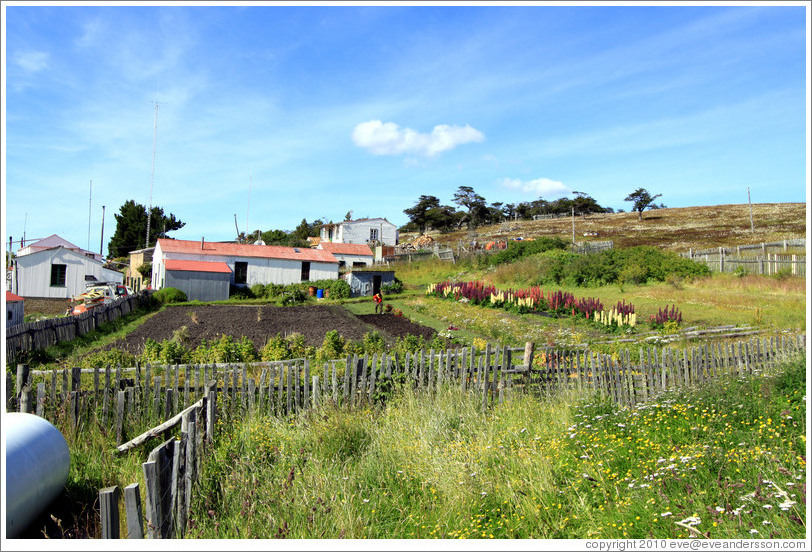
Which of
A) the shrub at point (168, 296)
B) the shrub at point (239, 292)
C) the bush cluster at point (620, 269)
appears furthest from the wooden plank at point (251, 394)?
the shrub at point (239, 292)

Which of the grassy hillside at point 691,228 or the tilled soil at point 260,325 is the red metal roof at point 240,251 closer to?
the tilled soil at point 260,325

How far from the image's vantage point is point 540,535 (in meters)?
4.12

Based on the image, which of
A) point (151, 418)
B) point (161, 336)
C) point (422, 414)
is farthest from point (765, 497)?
point (161, 336)

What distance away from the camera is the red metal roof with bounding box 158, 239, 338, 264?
3497cm

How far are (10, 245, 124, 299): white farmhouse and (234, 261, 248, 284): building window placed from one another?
8.44m

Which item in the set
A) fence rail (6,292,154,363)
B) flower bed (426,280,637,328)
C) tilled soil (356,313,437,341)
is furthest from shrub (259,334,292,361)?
flower bed (426,280,637,328)

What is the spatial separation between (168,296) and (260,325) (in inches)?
517

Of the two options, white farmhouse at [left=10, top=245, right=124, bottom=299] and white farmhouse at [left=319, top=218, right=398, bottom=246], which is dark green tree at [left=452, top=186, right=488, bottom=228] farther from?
white farmhouse at [left=10, top=245, right=124, bottom=299]

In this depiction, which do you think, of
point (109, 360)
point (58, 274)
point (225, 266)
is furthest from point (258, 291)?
point (109, 360)

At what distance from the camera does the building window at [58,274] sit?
33.0m

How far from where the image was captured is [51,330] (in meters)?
14.7

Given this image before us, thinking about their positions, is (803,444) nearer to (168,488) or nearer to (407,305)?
(168,488)

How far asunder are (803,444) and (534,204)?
9783 cm

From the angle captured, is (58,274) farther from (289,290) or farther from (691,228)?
(691,228)
